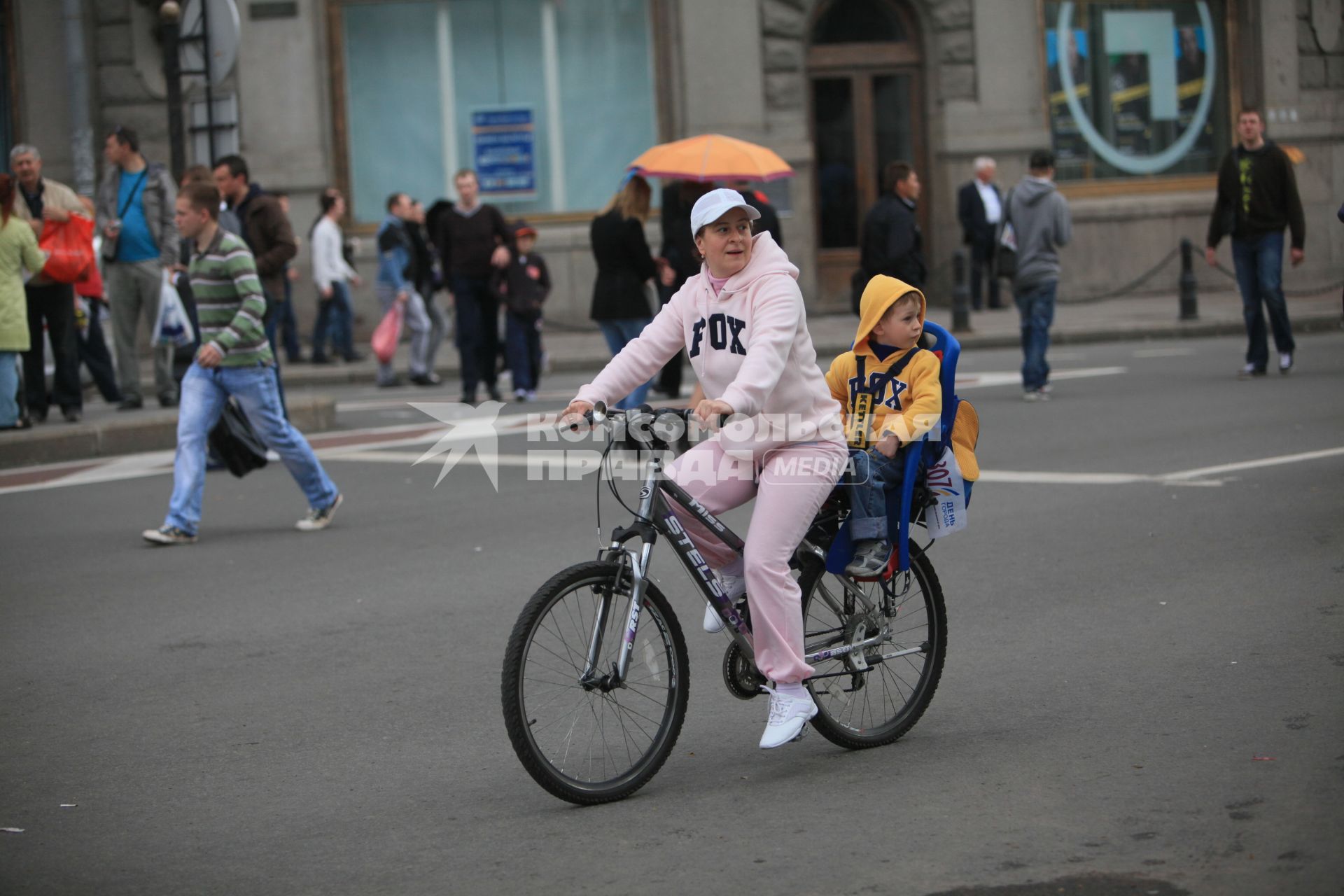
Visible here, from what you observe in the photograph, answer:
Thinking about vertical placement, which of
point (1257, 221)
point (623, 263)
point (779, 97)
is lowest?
point (623, 263)

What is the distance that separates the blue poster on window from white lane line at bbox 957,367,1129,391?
28.3ft

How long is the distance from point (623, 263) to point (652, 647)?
8544 millimetres

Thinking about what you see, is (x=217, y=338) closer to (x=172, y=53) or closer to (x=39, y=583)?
(x=39, y=583)

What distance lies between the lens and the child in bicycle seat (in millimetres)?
4992

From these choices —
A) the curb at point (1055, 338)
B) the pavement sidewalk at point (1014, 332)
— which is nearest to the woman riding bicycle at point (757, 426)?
the pavement sidewalk at point (1014, 332)

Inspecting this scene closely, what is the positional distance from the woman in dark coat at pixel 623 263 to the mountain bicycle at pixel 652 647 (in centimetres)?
785

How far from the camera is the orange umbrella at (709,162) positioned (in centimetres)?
1279

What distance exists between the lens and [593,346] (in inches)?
812

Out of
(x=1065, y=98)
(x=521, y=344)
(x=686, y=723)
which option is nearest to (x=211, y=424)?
(x=686, y=723)

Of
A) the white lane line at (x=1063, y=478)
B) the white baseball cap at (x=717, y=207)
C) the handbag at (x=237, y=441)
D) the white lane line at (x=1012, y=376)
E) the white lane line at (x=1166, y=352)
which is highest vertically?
the white baseball cap at (x=717, y=207)

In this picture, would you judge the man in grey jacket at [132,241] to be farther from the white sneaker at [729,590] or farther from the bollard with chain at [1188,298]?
the bollard with chain at [1188,298]

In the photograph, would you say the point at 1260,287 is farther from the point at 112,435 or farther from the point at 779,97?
the point at 779,97

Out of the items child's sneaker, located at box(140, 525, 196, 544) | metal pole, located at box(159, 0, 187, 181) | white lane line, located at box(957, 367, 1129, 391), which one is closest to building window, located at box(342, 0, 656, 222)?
white lane line, located at box(957, 367, 1129, 391)

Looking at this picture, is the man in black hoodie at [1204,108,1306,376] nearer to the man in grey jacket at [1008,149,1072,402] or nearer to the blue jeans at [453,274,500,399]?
the man in grey jacket at [1008,149,1072,402]
